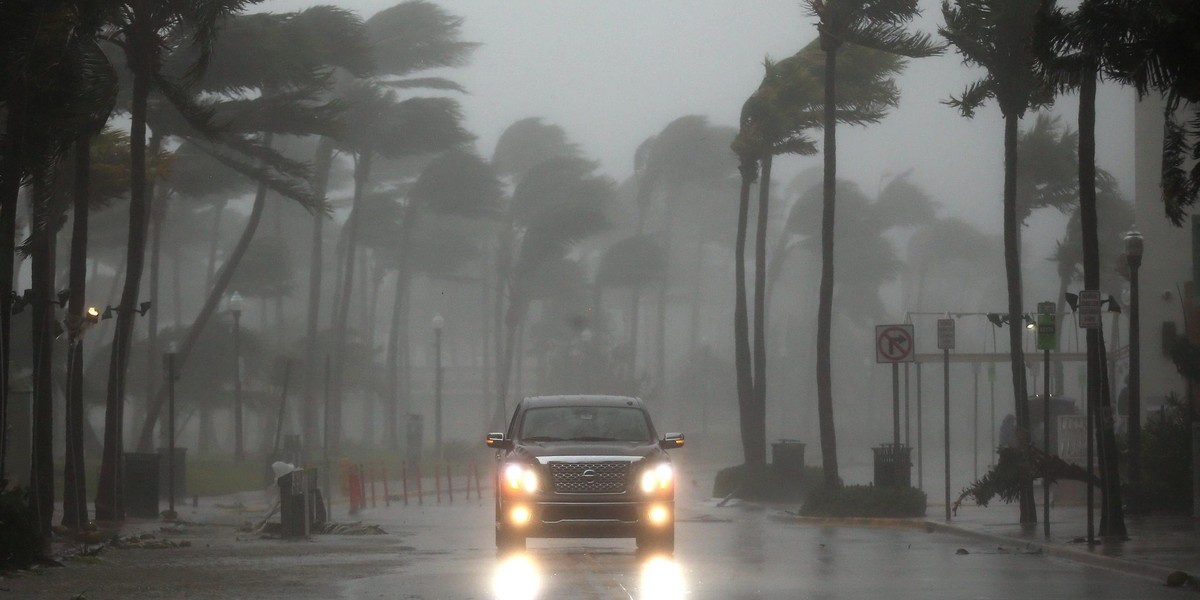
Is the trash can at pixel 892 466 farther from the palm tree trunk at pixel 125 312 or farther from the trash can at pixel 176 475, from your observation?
the trash can at pixel 176 475

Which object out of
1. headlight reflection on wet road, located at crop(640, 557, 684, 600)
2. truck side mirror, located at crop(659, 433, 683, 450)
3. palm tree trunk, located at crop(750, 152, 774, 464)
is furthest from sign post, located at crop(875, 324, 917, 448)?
headlight reflection on wet road, located at crop(640, 557, 684, 600)

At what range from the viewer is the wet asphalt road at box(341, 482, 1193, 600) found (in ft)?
48.0

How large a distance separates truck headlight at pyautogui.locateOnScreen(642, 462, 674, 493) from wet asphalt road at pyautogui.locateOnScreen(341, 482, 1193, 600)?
0.77m

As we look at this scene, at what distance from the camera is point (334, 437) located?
7950 centimetres

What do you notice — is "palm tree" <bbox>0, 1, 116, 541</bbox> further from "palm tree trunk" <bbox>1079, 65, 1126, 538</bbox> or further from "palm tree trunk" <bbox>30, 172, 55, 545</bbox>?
"palm tree trunk" <bbox>1079, 65, 1126, 538</bbox>

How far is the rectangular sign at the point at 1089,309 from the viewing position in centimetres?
2012

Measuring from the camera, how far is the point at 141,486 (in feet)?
104

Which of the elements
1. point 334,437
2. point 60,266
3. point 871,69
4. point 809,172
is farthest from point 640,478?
point 809,172

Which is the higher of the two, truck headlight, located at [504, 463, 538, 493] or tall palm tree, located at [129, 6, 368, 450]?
tall palm tree, located at [129, 6, 368, 450]

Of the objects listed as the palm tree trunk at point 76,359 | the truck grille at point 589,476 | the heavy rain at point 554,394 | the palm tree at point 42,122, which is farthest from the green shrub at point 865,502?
the palm tree at point 42,122

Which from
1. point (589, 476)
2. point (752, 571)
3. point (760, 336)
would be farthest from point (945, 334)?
point (760, 336)

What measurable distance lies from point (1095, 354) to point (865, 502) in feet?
29.1

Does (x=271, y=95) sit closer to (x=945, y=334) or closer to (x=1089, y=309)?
(x=945, y=334)

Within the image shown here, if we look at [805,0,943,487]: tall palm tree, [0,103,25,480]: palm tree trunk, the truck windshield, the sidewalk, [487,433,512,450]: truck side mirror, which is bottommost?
the sidewalk
